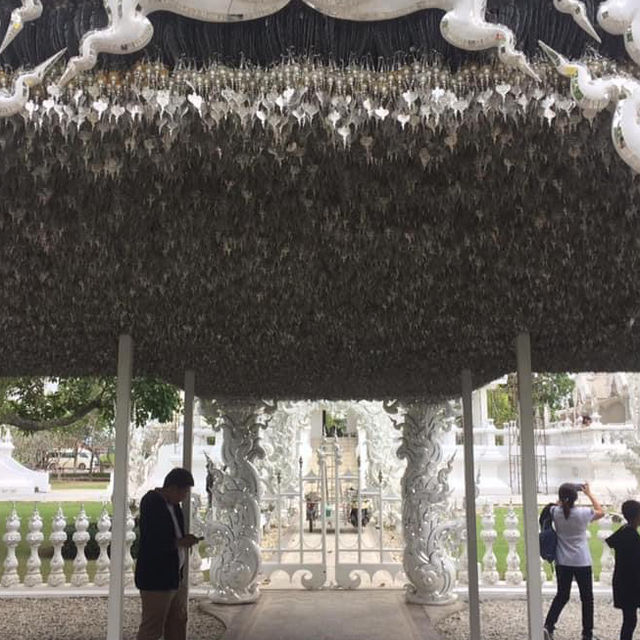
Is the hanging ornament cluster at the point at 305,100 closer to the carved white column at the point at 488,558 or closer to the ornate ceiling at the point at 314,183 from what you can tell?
the ornate ceiling at the point at 314,183

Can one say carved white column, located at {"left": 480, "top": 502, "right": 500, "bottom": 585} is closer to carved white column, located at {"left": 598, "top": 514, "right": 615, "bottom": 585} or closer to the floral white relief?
carved white column, located at {"left": 598, "top": 514, "right": 615, "bottom": 585}

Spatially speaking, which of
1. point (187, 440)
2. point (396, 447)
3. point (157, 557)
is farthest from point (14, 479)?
point (157, 557)

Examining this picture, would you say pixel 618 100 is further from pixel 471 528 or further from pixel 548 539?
pixel 548 539

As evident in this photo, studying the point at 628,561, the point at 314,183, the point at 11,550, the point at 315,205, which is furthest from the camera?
the point at 11,550

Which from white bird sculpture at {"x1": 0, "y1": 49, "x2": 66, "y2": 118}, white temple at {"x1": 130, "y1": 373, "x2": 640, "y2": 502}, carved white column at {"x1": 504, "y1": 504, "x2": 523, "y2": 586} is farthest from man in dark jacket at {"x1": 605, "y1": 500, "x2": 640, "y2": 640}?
white temple at {"x1": 130, "y1": 373, "x2": 640, "y2": 502}

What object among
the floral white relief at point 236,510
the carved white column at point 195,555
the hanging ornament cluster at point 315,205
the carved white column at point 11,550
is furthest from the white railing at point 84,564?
the hanging ornament cluster at point 315,205

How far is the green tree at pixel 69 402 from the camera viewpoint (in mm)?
9961

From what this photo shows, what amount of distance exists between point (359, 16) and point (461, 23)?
0.32 metres

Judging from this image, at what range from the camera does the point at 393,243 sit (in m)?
3.08

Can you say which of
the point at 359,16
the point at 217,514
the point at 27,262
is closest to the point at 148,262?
the point at 27,262

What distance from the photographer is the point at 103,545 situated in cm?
825

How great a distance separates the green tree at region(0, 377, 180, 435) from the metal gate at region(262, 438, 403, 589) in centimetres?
206

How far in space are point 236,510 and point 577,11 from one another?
6.30m

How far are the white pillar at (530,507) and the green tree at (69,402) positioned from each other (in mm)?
6784
